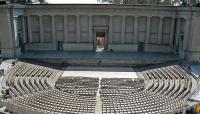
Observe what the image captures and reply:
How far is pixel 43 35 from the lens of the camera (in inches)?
1740

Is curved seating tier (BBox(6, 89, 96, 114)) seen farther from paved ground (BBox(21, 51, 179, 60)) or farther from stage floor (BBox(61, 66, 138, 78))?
paved ground (BBox(21, 51, 179, 60))

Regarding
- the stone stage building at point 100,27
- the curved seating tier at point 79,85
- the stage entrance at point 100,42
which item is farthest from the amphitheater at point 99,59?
the stage entrance at point 100,42

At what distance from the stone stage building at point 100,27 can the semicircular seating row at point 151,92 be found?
9.40 m

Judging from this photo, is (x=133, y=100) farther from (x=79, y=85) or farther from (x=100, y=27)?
(x=100, y=27)

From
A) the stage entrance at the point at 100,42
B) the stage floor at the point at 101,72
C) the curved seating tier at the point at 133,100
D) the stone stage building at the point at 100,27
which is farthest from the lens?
the stage entrance at the point at 100,42

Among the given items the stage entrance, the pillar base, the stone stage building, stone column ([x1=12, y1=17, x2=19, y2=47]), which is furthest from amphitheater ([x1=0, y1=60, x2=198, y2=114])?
the stage entrance

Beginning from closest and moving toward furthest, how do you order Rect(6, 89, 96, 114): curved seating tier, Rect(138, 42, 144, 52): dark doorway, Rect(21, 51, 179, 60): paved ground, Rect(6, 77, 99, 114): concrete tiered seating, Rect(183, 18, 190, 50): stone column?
Rect(6, 89, 96, 114): curved seating tier → Rect(6, 77, 99, 114): concrete tiered seating → Rect(183, 18, 190, 50): stone column → Rect(21, 51, 179, 60): paved ground → Rect(138, 42, 144, 52): dark doorway

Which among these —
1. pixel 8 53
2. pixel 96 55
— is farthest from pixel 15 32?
pixel 96 55

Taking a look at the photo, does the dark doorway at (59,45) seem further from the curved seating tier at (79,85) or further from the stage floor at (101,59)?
the curved seating tier at (79,85)

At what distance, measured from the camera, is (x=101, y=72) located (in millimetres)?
35719

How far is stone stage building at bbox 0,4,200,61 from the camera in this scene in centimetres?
4188

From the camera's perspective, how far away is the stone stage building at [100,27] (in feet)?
137

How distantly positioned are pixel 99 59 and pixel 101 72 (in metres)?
3.56

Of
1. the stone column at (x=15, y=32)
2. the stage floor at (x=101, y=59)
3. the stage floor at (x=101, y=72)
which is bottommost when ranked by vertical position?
the stage floor at (x=101, y=72)
